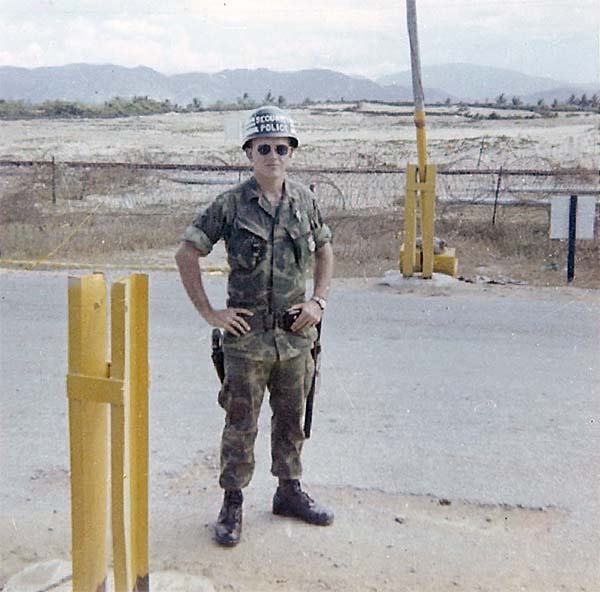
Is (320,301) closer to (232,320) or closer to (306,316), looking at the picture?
(306,316)

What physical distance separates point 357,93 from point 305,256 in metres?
117

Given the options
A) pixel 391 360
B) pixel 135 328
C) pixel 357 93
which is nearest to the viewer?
pixel 135 328

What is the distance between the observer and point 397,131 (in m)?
41.8

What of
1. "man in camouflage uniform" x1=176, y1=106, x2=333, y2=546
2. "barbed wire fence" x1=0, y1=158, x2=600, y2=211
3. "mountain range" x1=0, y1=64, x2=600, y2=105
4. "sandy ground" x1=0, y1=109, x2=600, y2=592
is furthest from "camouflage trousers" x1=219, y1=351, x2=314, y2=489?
"mountain range" x1=0, y1=64, x2=600, y2=105

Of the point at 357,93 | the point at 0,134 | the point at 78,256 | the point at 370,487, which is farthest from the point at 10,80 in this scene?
the point at 370,487

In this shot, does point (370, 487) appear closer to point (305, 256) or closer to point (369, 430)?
point (369, 430)

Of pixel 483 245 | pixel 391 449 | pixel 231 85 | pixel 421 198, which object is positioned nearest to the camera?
pixel 391 449

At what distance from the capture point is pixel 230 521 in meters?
4.26

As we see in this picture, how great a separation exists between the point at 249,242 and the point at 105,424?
1050 millimetres

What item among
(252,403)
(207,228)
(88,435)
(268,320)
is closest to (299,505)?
(252,403)

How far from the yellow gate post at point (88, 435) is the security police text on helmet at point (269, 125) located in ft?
3.47

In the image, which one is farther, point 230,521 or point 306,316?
point 230,521

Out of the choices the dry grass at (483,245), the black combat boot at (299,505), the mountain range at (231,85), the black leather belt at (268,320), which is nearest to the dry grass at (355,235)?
the dry grass at (483,245)

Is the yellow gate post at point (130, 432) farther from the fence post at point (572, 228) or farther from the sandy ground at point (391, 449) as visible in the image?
the fence post at point (572, 228)
